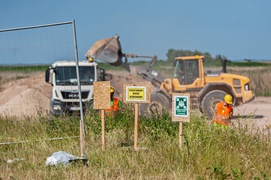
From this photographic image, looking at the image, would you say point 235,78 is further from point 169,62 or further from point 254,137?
point 254,137

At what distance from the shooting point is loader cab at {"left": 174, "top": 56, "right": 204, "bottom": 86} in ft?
73.1

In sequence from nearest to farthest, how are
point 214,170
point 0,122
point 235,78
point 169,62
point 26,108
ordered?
point 214,170 → point 0,122 → point 26,108 → point 235,78 → point 169,62

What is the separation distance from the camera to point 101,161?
35.1ft

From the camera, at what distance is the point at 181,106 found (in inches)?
433

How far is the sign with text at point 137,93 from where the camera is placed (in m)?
11.8

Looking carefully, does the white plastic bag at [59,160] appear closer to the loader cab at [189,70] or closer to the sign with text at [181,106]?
the sign with text at [181,106]

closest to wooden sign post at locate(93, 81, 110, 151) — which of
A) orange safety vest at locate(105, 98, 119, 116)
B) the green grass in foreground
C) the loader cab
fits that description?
the green grass in foreground

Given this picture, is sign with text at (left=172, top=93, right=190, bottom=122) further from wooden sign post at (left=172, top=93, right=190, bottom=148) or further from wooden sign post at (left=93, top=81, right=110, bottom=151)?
wooden sign post at (left=93, top=81, right=110, bottom=151)

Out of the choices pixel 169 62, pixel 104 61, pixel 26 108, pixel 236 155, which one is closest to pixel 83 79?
pixel 104 61

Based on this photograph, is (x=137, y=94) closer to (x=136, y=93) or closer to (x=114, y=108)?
(x=136, y=93)

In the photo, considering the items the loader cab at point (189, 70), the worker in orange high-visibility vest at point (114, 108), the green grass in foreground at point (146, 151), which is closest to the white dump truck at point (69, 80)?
the loader cab at point (189, 70)

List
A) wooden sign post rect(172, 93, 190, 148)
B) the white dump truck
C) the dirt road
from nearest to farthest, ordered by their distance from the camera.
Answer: wooden sign post rect(172, 93, 190, 148) → the white dump truck → the dirt road

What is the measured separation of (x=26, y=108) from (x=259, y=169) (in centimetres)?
993

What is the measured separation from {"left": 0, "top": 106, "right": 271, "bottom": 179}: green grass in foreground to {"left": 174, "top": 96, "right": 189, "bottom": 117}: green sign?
0.48 metres
